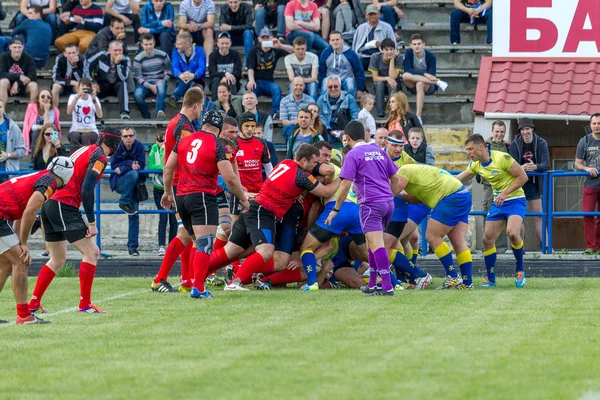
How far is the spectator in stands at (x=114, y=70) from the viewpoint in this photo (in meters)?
22.6

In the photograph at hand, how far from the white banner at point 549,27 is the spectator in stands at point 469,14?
2099 millimetres

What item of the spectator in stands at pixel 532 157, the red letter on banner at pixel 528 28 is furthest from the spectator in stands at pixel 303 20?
the spectator in stands at pixel 532 157

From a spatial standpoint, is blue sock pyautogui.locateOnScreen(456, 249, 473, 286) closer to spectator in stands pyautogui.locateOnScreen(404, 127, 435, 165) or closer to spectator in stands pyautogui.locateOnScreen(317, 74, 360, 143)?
spectator in stands pyautogui.locateOnScreen(404, 127, 435, 165)

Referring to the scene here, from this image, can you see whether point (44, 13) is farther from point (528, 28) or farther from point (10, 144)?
point (528, 28)

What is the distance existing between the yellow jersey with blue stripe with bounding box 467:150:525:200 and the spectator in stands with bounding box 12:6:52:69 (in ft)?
40.2

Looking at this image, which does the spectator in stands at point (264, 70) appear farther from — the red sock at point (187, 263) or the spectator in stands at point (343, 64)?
the red sock at point (187, 263)

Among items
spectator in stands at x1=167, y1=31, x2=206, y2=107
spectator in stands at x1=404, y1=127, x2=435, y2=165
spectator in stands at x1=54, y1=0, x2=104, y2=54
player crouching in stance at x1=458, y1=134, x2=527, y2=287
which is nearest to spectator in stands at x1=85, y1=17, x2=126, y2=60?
spectator in stands at x1=54, y1=0, x2=104, y2=54

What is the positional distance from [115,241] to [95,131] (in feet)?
7.00

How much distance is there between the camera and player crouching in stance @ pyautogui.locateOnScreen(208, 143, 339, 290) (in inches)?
534

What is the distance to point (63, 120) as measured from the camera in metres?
23.2

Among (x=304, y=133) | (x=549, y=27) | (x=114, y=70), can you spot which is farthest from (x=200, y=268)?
(x=549, y=27)

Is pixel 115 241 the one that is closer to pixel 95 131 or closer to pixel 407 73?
pixel 95 131

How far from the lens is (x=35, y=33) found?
23.8 metres

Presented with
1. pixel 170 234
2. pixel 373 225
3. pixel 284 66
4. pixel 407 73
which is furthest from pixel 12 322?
pixel 284 66
